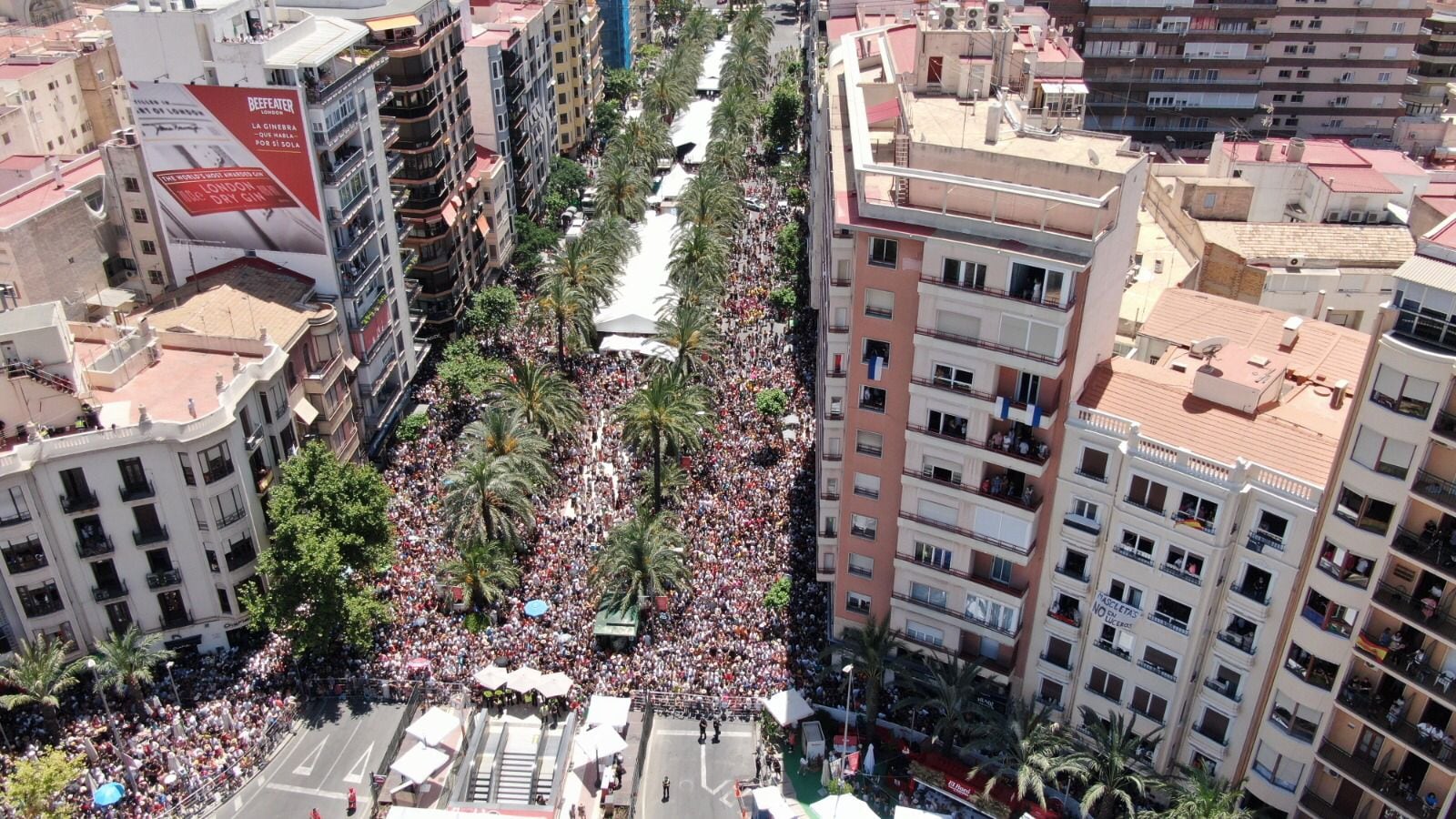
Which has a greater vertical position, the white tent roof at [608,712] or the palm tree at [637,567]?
the palm tree at [637,567]

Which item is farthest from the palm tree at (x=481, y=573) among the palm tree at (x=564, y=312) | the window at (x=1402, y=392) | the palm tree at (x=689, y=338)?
the window at (x=1402, y=392)

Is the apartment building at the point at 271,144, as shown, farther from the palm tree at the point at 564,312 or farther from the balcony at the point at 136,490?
the balcony at the point at 136,490

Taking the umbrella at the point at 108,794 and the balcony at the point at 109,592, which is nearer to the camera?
the umbrella at the point at 108,794

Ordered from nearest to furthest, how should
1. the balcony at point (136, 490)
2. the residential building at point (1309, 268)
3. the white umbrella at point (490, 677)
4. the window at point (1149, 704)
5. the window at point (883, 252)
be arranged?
the window at point (883, 252) < the window at point (1149, 704) < the balcony at point (136, 490) < the white umbrella at point (490, 677) < the residential building at point (1309, 268)

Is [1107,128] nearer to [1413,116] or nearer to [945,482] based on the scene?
→ [1413,116]

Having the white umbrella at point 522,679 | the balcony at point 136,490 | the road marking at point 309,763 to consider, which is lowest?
the road marking at point 309,763

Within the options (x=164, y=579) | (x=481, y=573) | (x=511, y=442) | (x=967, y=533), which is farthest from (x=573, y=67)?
(x=967, y=533)

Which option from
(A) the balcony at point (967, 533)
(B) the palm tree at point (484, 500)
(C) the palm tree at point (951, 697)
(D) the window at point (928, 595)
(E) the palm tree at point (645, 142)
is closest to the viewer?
(A) the balcony at point (967, 533)
